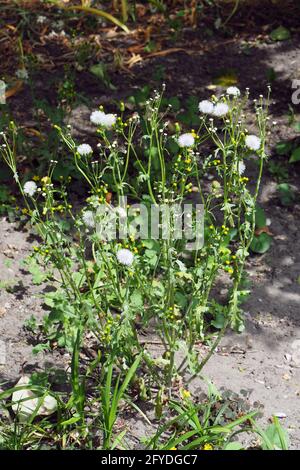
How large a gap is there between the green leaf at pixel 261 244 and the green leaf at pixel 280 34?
94.7 inches

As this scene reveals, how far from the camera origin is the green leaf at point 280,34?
19.5ft

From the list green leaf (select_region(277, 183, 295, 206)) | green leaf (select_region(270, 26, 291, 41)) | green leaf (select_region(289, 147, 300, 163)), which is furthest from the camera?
green leaf (select_region(270, 26, 291, 41))

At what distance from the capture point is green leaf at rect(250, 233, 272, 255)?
414 cm

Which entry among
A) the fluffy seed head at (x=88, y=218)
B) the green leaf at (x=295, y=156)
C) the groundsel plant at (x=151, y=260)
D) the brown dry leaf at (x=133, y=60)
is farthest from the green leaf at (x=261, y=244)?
the brown dry leaf at (x=133, y=60)

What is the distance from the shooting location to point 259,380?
3.48 m

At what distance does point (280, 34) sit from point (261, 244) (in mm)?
2500

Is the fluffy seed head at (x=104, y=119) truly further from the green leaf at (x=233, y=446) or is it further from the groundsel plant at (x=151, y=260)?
the green leaf at (x=233, y=446)

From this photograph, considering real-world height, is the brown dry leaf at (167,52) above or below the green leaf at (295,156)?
above

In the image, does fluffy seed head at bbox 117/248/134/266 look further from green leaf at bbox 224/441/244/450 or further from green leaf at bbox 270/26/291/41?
green leaf at bbox 270/26/291/41

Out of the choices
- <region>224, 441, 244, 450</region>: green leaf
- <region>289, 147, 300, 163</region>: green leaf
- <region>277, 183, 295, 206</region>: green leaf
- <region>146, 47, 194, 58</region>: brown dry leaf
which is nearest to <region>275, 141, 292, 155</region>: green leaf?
Result: <region>289, 147, 300, 163</region>: green leaf

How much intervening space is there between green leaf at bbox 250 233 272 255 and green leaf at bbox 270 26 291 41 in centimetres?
241

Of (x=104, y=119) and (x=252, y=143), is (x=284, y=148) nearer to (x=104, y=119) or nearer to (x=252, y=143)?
(x=252, y=143)

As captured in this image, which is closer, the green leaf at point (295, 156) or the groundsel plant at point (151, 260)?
the groundsel plant at point (151, 260)

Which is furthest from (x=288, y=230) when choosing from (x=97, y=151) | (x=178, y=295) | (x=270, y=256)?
(x=97, y=151)
